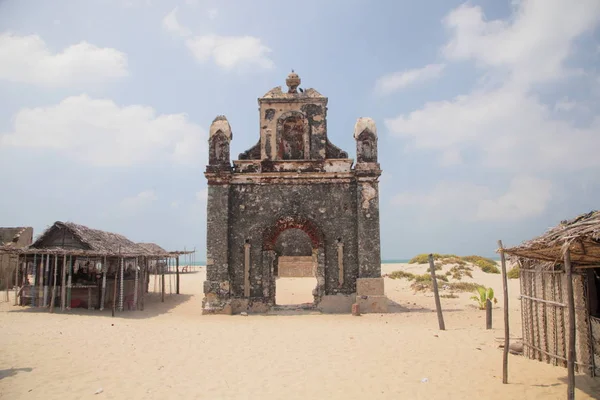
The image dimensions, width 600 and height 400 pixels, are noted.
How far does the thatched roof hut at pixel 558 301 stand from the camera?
7.55 m

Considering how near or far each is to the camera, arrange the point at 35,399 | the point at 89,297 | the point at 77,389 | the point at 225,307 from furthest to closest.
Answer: the point at 89,297
the point at 225,307
the point at 77,389
the point at 35,399

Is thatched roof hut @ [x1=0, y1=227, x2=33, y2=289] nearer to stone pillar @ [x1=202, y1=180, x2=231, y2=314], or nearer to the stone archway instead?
stone pillar @ [x1=202, y1=180, x2=231, y2=314]

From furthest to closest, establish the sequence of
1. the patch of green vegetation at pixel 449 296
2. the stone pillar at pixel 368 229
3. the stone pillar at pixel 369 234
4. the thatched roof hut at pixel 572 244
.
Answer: the patch of green vegetation at pixel 449 296 < the stone pillar at pixel 368 229 < the stone pillar at pixel 369 234 < the thatched roof hut at pixel 572 244

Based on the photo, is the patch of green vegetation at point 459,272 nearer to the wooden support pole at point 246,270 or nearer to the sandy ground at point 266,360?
the sandy ground at point 266,360

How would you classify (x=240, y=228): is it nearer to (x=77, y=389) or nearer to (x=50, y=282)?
(x=50, y=282)

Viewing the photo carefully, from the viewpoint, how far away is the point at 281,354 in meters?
10.0

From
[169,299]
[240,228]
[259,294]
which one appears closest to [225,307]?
[259,294]

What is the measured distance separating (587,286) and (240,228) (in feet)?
38.2

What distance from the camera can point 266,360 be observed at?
9.50 meters

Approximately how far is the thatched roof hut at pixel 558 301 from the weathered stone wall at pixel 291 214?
803 cm

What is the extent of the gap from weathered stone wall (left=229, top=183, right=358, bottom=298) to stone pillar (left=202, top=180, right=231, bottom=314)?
12.3 inches

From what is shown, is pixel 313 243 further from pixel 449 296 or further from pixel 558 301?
pixel 558 301

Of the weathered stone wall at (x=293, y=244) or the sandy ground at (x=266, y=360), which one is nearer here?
the sandy ground at (x=266, y=360)

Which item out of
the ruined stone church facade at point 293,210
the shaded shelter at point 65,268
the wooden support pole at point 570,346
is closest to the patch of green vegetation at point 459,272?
the ruined stone church facade at point 293,210
